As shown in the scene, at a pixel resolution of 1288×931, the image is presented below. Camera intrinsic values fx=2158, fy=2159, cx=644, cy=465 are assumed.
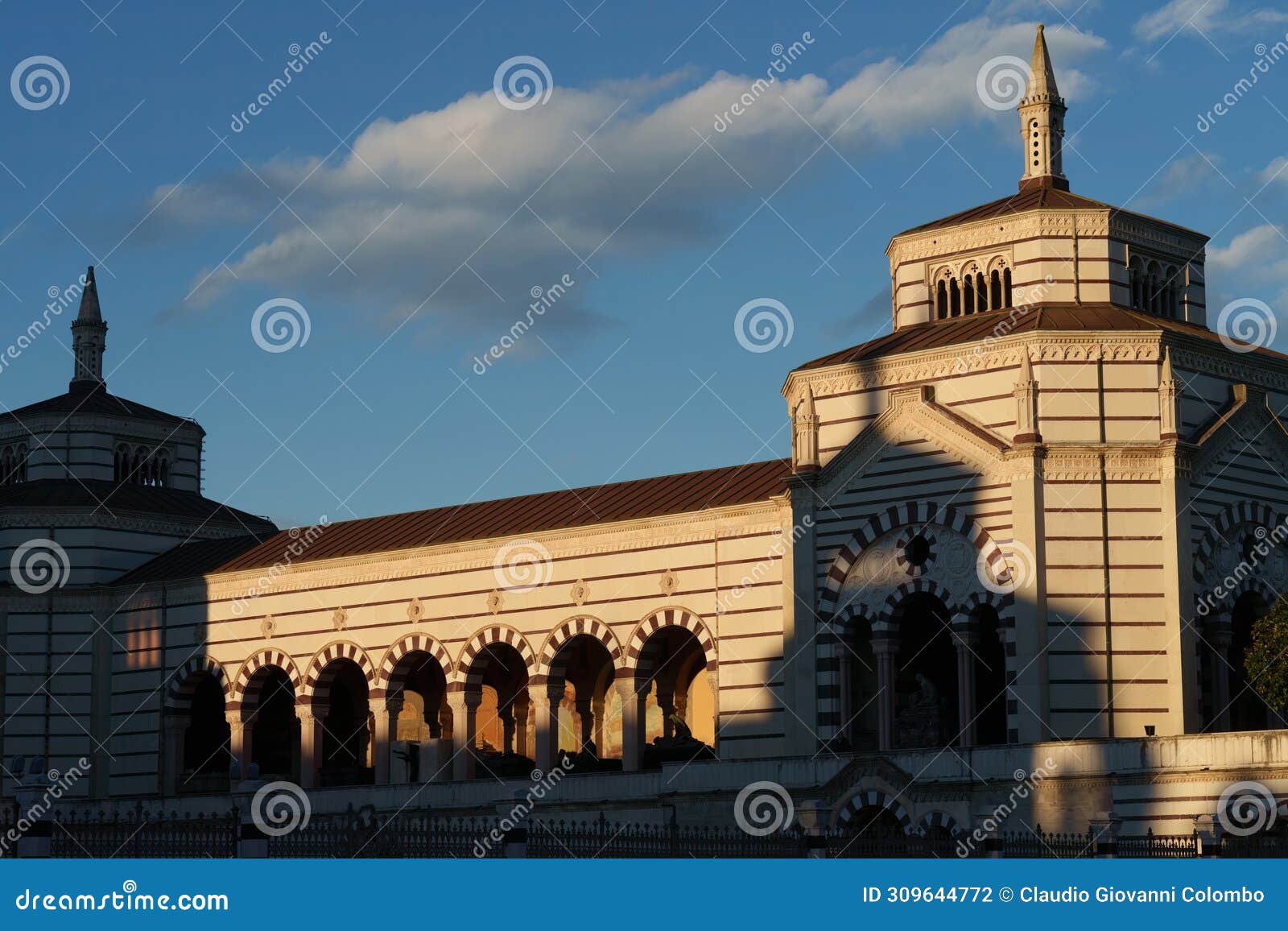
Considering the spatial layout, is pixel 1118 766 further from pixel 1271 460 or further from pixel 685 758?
pixel 685 758

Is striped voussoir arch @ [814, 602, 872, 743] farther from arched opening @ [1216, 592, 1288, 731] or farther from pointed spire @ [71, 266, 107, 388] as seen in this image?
pointed spire @ [71, 266, 107, 388]

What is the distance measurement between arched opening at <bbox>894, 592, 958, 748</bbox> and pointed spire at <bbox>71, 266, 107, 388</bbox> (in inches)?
1205

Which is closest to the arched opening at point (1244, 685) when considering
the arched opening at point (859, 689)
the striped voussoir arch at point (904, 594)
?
the striped voussoir arch at point (904, 594)

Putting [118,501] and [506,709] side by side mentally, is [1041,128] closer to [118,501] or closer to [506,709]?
[506,709]

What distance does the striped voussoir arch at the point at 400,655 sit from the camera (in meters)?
54.1

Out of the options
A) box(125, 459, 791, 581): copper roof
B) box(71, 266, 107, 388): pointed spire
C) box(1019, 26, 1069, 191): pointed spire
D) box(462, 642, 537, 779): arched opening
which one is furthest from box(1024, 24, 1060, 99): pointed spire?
box(71, 266, 107, 388): pointed spire

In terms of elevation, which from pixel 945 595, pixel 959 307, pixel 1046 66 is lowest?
pixel 945 595

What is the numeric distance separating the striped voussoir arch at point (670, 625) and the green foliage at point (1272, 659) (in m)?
12.4

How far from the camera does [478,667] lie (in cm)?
5362

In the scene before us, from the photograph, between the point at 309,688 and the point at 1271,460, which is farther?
the point at 309,688

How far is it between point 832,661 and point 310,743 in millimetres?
16175

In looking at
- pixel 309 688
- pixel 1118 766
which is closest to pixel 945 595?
pixel 1118 766

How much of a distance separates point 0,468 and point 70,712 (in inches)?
383

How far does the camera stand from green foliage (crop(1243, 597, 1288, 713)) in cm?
4006
